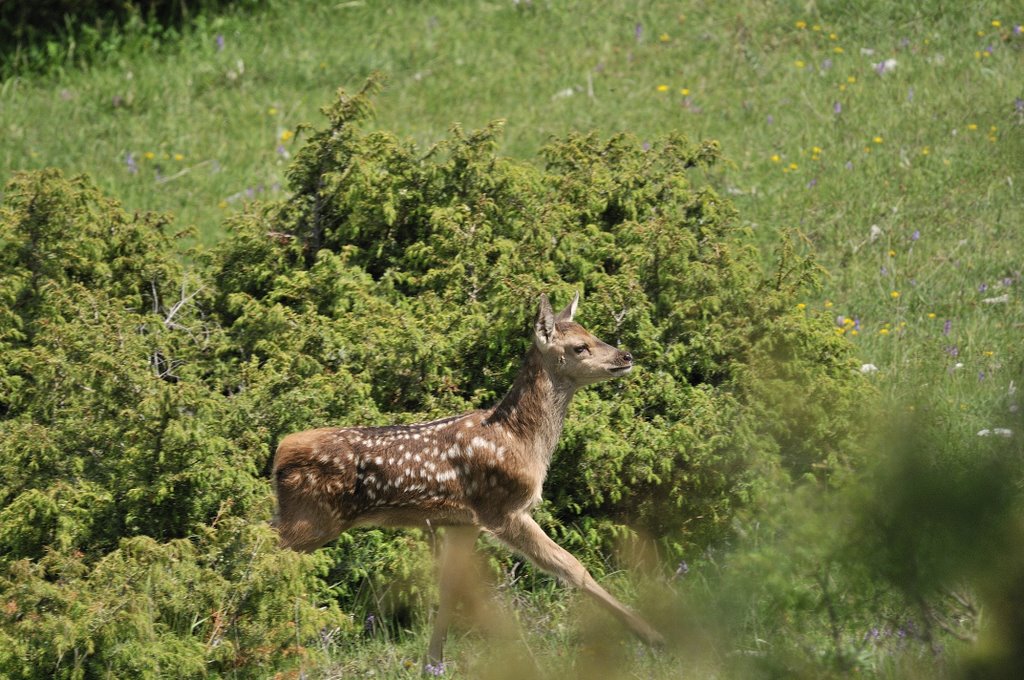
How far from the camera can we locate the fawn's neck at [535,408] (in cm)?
723

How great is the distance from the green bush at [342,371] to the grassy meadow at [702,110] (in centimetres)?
146

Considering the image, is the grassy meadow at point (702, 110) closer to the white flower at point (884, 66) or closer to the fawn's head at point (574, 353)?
the white flower at point (884, 66)

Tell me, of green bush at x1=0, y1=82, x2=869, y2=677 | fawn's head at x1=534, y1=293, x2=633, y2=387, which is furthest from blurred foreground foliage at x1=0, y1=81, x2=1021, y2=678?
fawn's head at x1=534, y1=293, x2=633, y2=387

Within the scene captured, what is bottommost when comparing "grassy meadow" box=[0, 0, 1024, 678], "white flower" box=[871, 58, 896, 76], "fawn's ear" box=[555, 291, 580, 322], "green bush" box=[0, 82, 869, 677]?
"grassy meadow" box=[0, 0, 1024, 678]

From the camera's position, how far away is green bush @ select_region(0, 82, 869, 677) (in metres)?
6.18

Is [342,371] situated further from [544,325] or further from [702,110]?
[702,110]

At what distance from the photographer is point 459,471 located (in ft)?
23.1

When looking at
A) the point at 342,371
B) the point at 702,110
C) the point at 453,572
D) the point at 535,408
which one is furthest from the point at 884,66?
the point at 453,572

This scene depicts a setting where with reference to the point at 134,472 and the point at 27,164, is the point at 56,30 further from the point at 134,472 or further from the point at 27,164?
the point at 134,472

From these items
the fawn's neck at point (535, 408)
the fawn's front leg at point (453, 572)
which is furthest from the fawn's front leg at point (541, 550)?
the fawn's neck at point (535, 408)

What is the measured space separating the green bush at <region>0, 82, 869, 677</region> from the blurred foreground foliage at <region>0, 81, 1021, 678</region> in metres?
0.02

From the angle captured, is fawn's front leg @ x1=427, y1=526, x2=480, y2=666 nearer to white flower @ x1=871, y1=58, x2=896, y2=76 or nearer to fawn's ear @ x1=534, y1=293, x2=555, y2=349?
fawn's ear @ x1=534, y1=293, x2=555, y2=349

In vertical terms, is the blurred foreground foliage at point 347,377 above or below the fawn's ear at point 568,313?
below

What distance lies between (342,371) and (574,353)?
124cm
